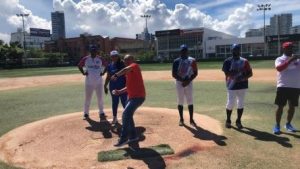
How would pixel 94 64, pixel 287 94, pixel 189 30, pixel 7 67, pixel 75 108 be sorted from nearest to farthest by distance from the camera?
pixel 287 94 < pixel 94 64 < pixel 75 108 < pixel 7 67 < pixel 189 30

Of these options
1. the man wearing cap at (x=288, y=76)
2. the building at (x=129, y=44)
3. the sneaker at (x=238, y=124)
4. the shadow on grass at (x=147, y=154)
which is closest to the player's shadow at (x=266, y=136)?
the sneaker at (x=238, y=124)

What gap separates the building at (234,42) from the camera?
94.6m

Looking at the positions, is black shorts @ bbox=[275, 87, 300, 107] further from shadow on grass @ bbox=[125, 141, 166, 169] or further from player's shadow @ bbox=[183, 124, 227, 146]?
shadow on grass @ bbox=[125, 141, 166, 169]

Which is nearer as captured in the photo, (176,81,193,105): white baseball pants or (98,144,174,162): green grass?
(98,144,174,162): green grass

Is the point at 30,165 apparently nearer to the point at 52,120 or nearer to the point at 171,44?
the point at 52,120

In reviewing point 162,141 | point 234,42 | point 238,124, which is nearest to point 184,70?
point 238,124

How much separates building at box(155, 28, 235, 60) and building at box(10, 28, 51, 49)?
157 feet

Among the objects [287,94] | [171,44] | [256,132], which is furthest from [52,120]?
[171,44]

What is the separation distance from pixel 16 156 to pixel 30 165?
668mm

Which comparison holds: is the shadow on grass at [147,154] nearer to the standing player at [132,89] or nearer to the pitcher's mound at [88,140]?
the pitcher's mound at [88,140]

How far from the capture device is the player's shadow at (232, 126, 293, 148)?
7340 millimetres

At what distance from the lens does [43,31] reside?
141 m

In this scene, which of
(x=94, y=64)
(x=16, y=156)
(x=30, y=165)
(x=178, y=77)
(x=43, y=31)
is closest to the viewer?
(x=30, y=165)

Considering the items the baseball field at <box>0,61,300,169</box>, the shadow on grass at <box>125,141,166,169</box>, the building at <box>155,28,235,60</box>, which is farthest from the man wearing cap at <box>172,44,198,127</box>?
the building at <box>155,28,235,60</box>
